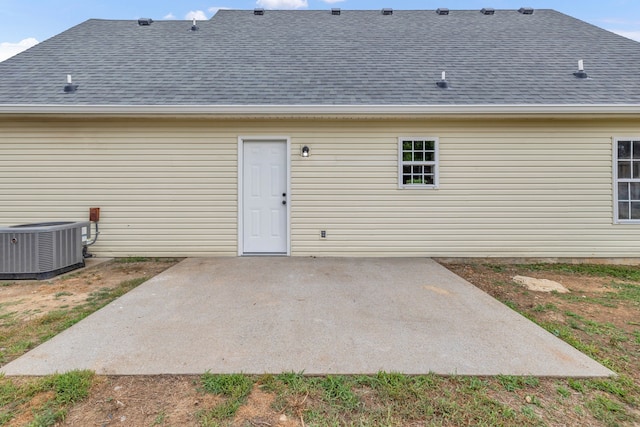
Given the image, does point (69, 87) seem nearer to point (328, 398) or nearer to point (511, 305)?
point (328, 398)

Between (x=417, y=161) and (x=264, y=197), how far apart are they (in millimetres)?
2912

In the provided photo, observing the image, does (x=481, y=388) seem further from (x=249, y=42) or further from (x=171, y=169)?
(x=249, y=42)

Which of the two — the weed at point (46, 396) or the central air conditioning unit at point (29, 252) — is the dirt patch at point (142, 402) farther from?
the central air conditioning unit at point (29, 252)

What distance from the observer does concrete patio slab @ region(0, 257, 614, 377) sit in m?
2.32

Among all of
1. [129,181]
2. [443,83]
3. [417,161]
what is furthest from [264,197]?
[443,83]

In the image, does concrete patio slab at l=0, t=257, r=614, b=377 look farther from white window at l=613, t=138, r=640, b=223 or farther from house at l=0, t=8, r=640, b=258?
white window at l=613, t=138, r=640, b=223

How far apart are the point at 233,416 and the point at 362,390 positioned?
823mm

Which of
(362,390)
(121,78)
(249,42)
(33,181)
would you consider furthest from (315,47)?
(362,390)

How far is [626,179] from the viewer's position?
5.67 metres

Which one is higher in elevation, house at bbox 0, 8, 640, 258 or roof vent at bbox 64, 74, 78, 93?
roof vent at bbox 64, 74, 78, 93

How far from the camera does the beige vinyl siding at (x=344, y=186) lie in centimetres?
566

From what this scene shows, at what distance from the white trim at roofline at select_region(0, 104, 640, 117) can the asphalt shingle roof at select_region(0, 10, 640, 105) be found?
0.64ft

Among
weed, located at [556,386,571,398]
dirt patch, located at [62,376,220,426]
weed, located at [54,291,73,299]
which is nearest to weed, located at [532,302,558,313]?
weed, located at [556,386,571,398]

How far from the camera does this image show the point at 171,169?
18.8 feet
